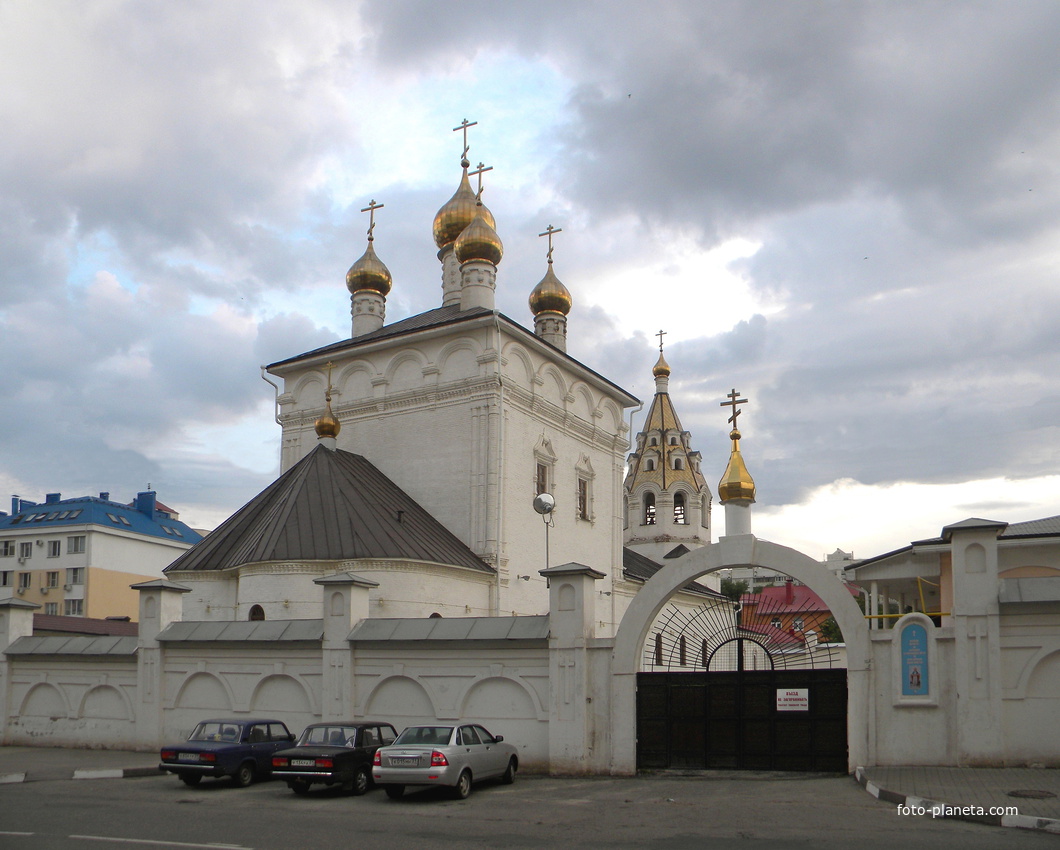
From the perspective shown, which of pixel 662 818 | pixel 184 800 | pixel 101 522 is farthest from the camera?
pixel 101 522

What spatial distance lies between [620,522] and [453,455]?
7417 millimetres

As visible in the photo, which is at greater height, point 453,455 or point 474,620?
point 453,455

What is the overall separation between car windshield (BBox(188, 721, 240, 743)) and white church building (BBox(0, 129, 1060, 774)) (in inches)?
89.2

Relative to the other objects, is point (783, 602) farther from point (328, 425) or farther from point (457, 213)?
point (457, 213)

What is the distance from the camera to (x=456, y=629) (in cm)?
1463

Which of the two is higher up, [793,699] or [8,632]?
[8,632]

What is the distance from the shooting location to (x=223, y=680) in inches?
642

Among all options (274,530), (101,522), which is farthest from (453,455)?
(101,522)

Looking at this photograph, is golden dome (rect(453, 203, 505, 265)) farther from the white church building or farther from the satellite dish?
the satellite dish

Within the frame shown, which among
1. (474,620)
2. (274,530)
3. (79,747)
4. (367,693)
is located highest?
(274,530)

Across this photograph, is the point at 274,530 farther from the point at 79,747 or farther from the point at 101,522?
the point at 101,522

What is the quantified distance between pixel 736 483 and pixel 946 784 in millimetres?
5141

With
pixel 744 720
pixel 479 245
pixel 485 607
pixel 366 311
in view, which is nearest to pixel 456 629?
pixel 744 720

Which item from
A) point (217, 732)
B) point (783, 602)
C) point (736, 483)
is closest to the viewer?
point (217, 732)
